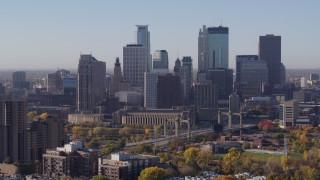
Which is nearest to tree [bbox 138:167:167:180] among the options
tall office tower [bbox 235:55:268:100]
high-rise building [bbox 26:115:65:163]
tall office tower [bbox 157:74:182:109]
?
high-rise building [bbox 26:115:65:163]

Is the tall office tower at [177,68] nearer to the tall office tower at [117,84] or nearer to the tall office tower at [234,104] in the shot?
the tall office tower at [117,84]

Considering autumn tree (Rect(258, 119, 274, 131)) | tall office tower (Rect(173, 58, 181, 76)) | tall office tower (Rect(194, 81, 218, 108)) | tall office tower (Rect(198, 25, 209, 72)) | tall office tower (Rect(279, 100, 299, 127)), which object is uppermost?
tall office tower (Rect(198, 25, 209, 72))

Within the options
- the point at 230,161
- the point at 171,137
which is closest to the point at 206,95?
the point at 171,137

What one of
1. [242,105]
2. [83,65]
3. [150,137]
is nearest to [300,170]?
[150,137]

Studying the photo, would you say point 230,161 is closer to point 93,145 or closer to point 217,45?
point 93,145

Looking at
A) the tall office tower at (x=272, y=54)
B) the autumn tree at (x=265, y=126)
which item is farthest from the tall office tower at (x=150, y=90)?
the tall office tower at (x=272, y=54)

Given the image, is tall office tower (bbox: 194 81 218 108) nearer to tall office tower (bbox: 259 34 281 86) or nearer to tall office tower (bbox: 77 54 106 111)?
tall office tower (bbox: 77 54 106 111)
